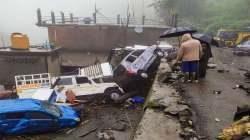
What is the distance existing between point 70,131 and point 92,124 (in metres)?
1.02

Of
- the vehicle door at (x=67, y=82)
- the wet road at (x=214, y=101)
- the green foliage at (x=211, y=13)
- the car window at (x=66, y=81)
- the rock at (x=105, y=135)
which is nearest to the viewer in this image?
the wet road at (x=214, y=101)

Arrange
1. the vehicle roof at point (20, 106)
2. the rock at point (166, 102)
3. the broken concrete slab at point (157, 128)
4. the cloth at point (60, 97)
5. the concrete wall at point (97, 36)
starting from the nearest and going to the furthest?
the broken concrete slab at point (157, 128) < the rock at point (166, 102) < the vehicle roof at point (20, 106) < the cloth at point (60, 97) < the concrete wall at point (97, 36)

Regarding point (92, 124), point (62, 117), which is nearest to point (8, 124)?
point (62, 117)

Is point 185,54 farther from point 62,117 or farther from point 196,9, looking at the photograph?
point 196,9

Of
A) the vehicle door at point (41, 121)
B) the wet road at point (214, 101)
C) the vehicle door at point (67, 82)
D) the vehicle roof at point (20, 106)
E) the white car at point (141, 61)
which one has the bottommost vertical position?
the vehicle door at point (41, 121)

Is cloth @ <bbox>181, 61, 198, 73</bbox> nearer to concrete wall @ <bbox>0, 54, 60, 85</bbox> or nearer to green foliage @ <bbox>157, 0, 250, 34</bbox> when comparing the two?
concrete wall @ <bbox>0, 54, 60, 85</bbox>

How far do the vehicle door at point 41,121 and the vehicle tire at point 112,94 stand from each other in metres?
3.82

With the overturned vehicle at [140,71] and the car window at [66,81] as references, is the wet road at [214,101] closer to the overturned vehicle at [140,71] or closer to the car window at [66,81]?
the overturned vehicle at [140,71]

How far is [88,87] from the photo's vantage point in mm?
17562

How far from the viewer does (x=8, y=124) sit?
43.0 ft

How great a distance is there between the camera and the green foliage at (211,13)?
37.8 metres

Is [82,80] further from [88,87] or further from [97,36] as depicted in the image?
[97,36]

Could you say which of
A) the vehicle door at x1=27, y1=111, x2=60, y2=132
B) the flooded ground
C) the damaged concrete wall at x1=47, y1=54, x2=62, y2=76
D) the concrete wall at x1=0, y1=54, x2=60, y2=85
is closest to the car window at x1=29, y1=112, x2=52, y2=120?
the vehicle door at x1=27, y1=111, x2=60, y2=132

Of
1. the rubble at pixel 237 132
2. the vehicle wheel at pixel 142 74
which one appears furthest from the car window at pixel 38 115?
the rubble at pixel 237 132
